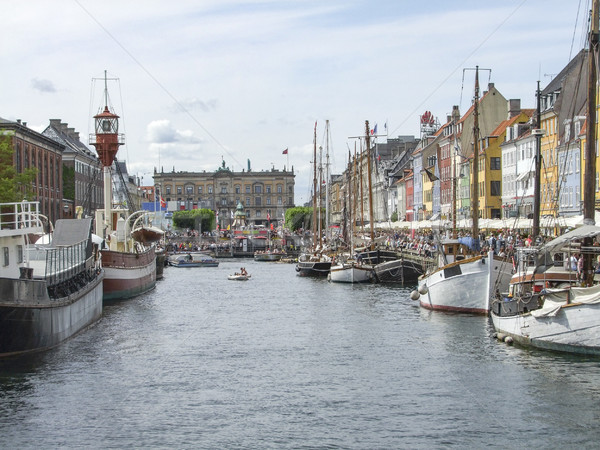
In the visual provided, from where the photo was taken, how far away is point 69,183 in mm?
122312

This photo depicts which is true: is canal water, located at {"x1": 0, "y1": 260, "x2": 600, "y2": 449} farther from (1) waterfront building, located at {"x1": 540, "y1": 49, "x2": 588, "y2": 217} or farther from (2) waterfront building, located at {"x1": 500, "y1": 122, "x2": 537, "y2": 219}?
(2) waterfront building, located at {"x1": 500, "y1": 122, "x2": 537, "y2": 219}

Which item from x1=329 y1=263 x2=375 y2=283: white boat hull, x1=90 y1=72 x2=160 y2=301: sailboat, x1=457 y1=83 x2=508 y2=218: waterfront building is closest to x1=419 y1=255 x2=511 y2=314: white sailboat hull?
x1=90 y1=72 x2=160 y2=301: sailboat

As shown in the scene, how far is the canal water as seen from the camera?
77.6ft

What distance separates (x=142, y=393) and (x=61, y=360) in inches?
254

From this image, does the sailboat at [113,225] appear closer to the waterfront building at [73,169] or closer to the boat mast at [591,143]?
the boat mast at [591,143]

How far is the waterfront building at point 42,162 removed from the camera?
91.6m

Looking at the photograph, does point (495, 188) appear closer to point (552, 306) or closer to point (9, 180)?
point (9, 180)

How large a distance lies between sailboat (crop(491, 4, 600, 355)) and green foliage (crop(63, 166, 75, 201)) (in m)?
91.2

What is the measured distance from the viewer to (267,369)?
1297 inches

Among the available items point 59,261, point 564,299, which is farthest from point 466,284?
Answer: point 59,261

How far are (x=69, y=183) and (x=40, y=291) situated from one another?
91.2 m

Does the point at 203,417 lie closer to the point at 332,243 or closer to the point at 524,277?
the point at 524,277

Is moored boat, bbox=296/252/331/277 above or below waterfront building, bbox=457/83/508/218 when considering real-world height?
below

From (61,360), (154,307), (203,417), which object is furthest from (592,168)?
(154,307)
